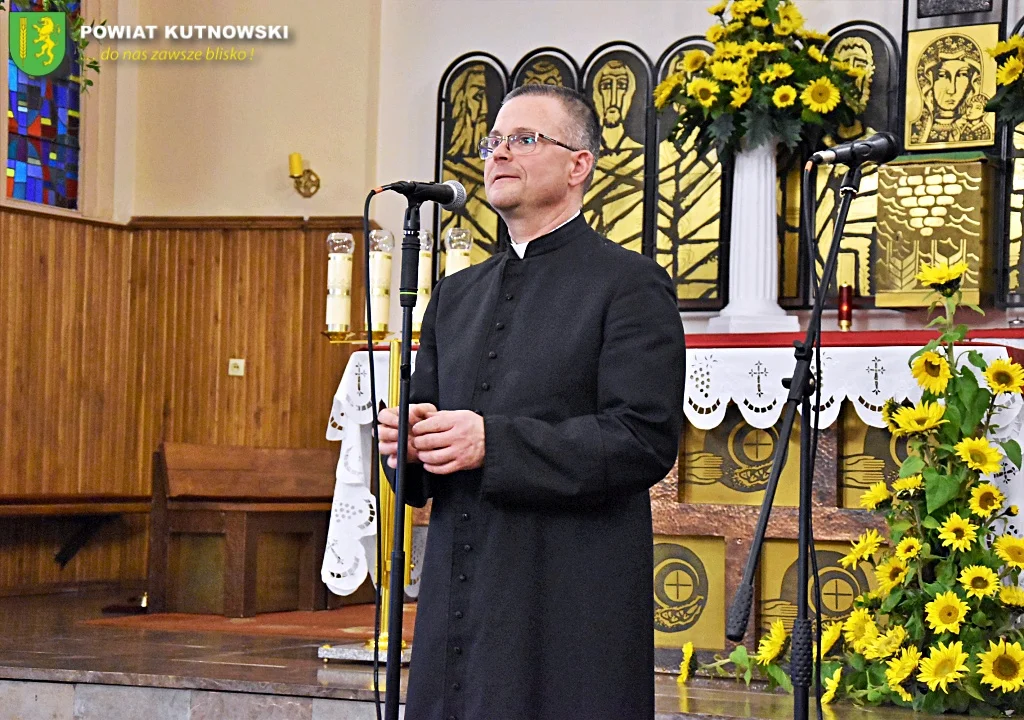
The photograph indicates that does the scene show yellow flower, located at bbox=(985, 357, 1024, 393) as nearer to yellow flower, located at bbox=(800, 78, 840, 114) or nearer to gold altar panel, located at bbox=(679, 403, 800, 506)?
gold altar panel, located at bbox=(679, 403, 800, 506)

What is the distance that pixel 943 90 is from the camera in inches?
263

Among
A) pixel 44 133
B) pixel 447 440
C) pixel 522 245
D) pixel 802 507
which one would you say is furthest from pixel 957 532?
pixel 44 133

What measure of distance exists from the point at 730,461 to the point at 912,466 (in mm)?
779

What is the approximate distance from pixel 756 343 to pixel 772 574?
77 cm

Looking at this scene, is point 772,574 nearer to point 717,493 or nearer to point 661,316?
point 717,493

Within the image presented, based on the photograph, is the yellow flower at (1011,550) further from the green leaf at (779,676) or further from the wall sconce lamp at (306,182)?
the wall sconce lamp at (306,182)

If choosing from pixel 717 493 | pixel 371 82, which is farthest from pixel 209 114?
pixel 717 493

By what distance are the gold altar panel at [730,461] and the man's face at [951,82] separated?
2.30 m

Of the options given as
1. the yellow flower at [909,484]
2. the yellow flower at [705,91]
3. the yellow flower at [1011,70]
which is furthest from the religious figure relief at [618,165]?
the yellow flower at [909,484]

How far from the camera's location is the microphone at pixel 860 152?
271 cm

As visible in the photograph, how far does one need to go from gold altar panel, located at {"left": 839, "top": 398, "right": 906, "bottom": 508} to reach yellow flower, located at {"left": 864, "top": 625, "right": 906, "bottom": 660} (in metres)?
0.57

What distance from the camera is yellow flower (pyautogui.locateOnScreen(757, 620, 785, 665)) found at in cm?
464

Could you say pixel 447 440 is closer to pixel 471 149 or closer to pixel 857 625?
pixel 857 625

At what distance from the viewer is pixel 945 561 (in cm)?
439
